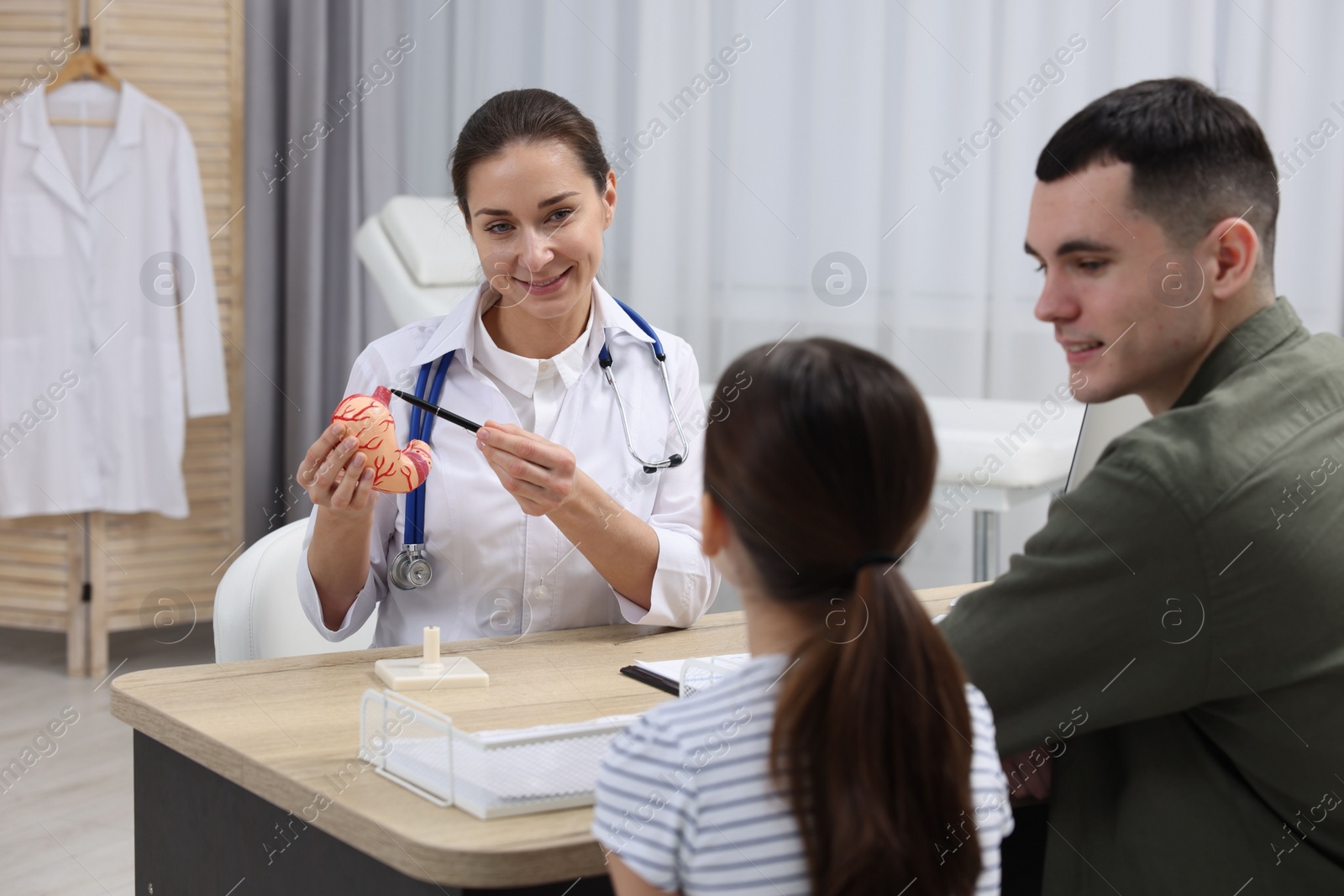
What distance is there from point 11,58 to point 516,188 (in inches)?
115

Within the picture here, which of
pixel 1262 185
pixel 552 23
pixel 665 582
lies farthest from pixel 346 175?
pixel 1262 185

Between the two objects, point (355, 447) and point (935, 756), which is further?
point (355, 447)

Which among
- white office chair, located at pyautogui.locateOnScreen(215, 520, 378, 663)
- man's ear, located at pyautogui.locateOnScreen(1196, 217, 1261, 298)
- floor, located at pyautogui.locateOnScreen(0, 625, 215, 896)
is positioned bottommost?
floor, located at pyautogui.locateOnScreen(0, 625, 215, 896)

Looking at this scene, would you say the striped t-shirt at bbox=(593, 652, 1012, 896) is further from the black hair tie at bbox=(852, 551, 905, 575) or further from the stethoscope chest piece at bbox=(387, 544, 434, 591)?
the stethoscope chest piece at bbox=(387, 544, 434, 591)

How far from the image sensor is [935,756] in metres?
0.96

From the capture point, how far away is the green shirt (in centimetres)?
122

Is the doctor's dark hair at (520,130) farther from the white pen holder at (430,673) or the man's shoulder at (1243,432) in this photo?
the man's shoulder at (1243,432)

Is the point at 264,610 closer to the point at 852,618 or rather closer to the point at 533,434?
the point at 533,434

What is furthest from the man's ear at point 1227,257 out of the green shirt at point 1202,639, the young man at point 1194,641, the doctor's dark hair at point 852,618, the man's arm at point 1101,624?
the doctor's dark hair at point 852,618

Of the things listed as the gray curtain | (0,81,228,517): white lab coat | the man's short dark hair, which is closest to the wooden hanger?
(0,81,228,517): white lab coat

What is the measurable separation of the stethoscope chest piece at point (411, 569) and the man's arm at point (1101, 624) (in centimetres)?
86

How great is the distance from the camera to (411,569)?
6.06 feet

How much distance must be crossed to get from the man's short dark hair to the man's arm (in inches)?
11.9

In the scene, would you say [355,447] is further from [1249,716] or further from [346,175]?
[346,175]
